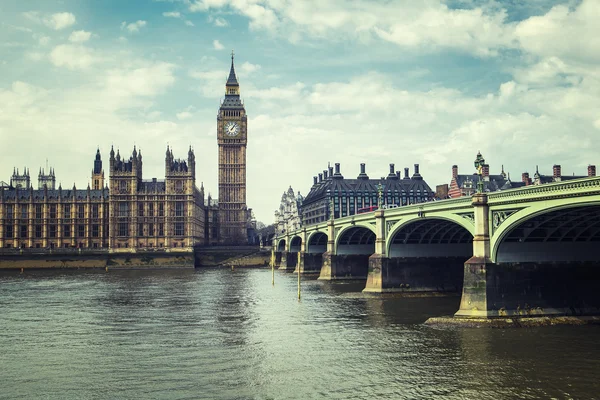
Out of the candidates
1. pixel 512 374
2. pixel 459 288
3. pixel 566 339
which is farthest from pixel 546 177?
pixel 512 374

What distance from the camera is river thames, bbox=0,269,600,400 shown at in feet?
88.7

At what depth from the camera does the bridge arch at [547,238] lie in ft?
133

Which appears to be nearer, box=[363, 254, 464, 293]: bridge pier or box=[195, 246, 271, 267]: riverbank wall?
box=[363, 254, 464, 293]: bridge pier

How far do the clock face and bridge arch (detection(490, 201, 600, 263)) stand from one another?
13982 centimetres

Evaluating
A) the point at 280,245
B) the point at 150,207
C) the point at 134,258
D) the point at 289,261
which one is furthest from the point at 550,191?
the point at 280,245

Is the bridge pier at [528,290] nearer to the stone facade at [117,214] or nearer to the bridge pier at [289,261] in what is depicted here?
the bridge pier at [289,261]

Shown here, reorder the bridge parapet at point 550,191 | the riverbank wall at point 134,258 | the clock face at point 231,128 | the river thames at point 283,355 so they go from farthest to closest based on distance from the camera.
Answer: the clock face at point 231,128 < the riverbank wall at point 134,258 < the bridge parapet at point 550,191 < the river thames at point 283,355

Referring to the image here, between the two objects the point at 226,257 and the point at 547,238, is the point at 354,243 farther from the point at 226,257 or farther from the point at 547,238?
the point at 226,257

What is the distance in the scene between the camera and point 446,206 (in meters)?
49.9

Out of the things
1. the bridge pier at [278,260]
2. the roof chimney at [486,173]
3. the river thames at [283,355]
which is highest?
the roof chimney at [486,173]

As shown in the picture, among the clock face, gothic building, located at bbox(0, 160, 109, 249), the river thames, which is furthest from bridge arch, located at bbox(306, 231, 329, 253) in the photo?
the clock face

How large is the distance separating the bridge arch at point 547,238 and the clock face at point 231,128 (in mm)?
139821

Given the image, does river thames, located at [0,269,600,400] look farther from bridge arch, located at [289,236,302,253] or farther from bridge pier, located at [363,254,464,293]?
bridge arch, located at [289,236,302,253]

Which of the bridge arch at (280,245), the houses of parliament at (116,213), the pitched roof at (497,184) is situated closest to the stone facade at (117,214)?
the houses of parliament at (116,213)
